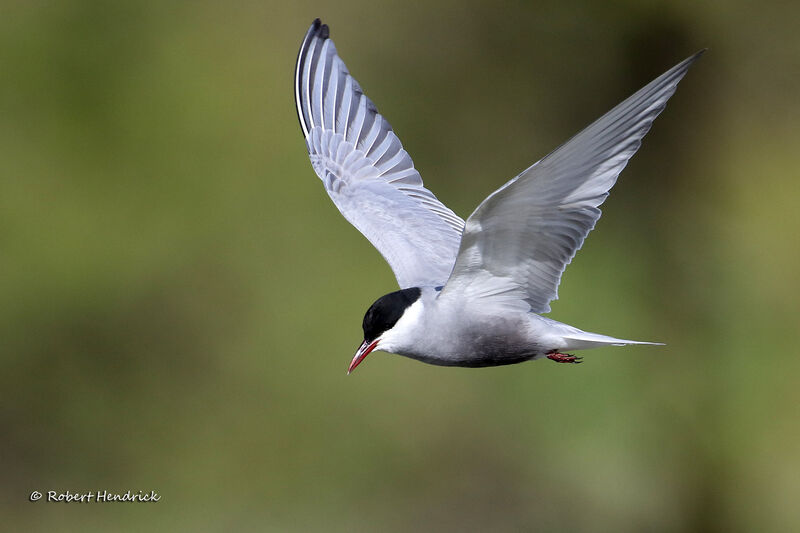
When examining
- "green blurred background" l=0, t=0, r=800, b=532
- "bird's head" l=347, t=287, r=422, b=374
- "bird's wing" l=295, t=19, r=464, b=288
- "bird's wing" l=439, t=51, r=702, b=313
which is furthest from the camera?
"green blurred background" l=0, t=0, r=800, b=532

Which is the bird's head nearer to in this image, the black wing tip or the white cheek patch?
the white cheek patch

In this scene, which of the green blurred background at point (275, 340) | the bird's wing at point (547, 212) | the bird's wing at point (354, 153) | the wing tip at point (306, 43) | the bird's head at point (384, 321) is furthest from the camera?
the green blurred background at point (275, 340)

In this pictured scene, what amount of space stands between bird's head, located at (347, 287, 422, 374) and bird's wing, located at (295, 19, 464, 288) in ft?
2.21

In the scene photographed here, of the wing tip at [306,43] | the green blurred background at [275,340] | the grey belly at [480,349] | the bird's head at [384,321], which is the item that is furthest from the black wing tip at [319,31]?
the green blurred background at [275,340]

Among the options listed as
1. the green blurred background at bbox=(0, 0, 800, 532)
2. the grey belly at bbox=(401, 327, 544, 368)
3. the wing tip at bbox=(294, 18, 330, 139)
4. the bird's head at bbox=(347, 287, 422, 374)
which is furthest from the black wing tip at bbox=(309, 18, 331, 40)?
the green blurred background at bbox=(0, 0, 800, 532)

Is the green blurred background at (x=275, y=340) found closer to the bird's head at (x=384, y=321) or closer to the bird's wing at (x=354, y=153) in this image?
the bird's wing at (x=354, y=153)

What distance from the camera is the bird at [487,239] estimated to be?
7.32ft

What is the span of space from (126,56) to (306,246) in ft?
6.17

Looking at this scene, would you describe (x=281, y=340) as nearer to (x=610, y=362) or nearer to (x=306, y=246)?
(x=306, y=246)

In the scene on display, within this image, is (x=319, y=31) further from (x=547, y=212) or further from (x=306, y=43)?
(x=547, y=212)

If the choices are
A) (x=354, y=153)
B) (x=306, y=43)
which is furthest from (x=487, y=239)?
(x=306, y=43)

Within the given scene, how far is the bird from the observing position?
7.32 ft

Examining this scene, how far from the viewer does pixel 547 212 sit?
2408 mm

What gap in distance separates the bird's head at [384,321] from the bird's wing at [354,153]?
0.67m
